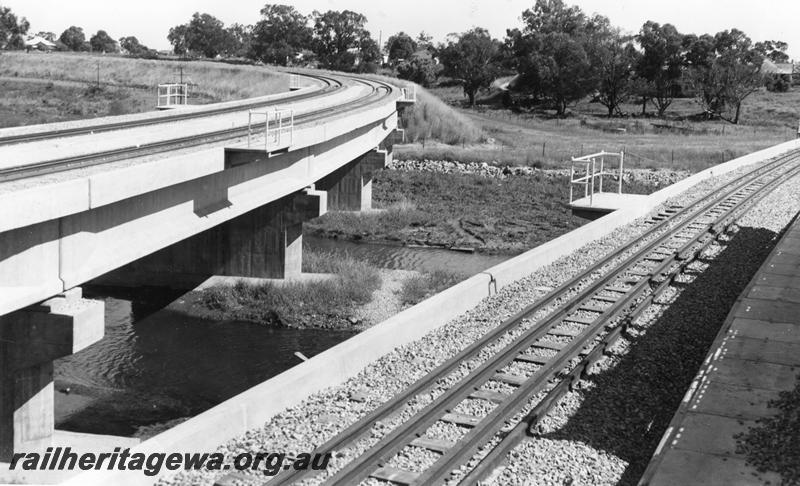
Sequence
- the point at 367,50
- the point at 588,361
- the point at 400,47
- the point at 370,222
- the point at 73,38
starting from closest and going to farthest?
the point at 588,361
the point at 370,222
the point at 367,50
the point at 400,47
the point at 73,38

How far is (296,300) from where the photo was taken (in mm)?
24984

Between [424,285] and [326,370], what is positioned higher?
[326,370]

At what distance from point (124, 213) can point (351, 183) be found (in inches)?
1045

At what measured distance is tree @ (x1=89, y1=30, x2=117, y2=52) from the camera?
613ft

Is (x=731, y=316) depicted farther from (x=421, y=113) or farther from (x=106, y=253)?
(x=421, y=113)

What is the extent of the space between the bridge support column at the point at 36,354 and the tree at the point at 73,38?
181m

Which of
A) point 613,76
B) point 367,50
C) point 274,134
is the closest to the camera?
point 274,134

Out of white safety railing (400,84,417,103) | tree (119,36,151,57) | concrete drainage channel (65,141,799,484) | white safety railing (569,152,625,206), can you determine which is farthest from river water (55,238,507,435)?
tree (119,36,151,57)

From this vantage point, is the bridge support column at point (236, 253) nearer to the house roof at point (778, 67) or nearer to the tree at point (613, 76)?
the tree at point (613, 76)

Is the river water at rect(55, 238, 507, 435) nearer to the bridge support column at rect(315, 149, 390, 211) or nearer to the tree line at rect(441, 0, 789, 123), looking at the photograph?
the bridge support column at rect(315, 149, 390, 211)

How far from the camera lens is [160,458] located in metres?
9.70

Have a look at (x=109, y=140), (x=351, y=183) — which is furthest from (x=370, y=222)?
(x=109, y=140)

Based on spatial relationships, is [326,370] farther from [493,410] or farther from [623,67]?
[623,67]

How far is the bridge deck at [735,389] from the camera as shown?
9852mm
